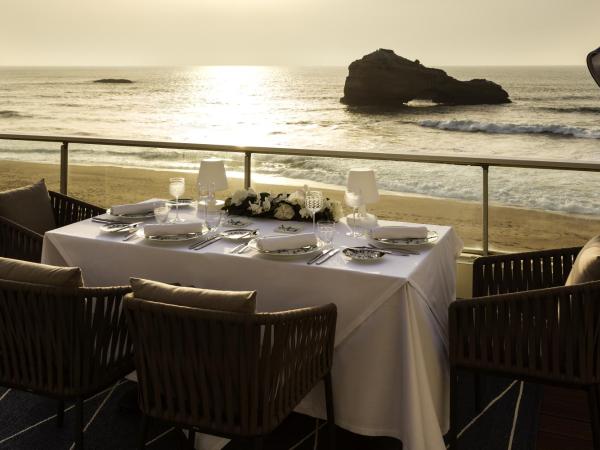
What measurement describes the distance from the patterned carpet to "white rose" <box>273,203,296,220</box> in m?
0.94

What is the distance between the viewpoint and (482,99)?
19891 mm

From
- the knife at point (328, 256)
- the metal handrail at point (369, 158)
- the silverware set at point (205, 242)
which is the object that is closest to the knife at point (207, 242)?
the silverware set at point (205, 242)

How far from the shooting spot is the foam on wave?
1884 cm

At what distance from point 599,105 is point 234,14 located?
40.7 feet

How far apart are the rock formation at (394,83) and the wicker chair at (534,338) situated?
62.4 feet

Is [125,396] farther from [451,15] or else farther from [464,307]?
[451,15]

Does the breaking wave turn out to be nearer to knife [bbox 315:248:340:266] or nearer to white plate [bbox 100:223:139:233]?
white plate [bbox 100:223:139:233]

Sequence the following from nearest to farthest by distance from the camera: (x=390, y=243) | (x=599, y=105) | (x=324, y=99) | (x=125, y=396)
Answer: (x=390, y=243), (x=125, y=396), (x=599, y=105), (x=324, y=99)

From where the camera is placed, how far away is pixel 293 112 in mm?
21391

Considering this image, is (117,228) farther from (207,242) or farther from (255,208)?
(255,208)

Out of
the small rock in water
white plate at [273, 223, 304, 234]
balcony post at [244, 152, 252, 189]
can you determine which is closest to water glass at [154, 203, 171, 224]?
white plate at [273, 223, 304, 234]

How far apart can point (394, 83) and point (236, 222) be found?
1880 centimetres

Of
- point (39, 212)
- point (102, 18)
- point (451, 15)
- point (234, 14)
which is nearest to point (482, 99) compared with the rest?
point (451, 15)

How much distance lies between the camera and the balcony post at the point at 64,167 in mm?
4559
